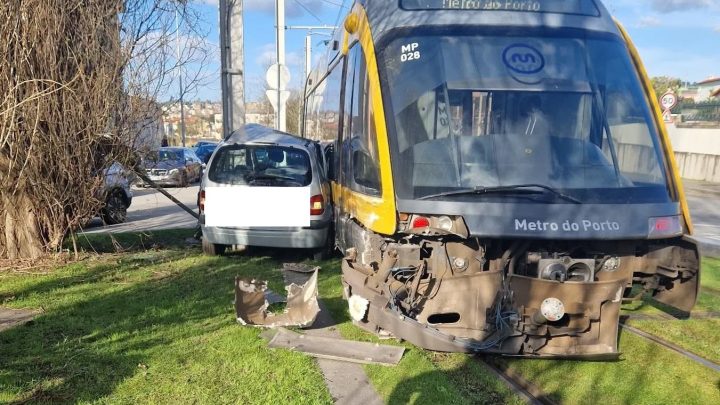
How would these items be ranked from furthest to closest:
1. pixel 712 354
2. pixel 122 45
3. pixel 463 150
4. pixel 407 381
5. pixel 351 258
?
1. pixel 122 45
2. pixel 351 258
3. pixel 712 354
4. pixel 463 150
5. pixel 407 381

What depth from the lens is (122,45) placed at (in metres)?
7.92

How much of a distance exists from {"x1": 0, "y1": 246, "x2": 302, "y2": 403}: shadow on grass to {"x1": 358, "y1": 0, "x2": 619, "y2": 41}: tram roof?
333 cm

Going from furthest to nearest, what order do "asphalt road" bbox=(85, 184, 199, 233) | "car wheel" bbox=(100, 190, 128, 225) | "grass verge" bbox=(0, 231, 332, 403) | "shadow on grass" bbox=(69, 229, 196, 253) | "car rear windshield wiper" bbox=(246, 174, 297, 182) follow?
"asphalt road" bbox=(85, 184, 199, 233) < "car wheel" bbox=(100, 190, 128, 225) < "shadow on grass" bbox=(69, 229, 196, 253) < "car rear windshield wiper" bbox=(246, 174, 297, 182) < "grass verge" bbox=(0, 231, 332, 403)

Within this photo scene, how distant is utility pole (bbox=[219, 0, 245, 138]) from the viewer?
39.0 ft

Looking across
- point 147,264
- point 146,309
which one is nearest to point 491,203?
point 146,309

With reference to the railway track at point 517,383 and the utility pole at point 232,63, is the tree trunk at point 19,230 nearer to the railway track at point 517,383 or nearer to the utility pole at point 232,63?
the utility pole at point 232,63

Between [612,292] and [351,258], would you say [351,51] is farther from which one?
[612,292]

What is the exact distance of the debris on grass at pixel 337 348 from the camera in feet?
16.0

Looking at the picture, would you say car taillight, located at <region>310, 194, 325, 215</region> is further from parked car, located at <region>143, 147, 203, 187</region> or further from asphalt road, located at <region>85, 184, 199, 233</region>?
parked car, located at <region>143, 147, 203, 187</region>

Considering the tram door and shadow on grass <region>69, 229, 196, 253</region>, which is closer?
the tram door

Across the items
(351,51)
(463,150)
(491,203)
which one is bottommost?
(491,203)

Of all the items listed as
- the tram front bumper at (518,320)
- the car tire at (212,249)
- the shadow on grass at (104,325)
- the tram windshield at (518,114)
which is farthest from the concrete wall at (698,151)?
the shadow on grass at (104,325)

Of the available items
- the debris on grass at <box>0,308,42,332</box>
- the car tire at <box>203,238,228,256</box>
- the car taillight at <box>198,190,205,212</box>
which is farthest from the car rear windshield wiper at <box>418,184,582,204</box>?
the car tire at <box>203,238,228,256</box>

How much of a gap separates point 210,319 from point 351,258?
1.60 m
